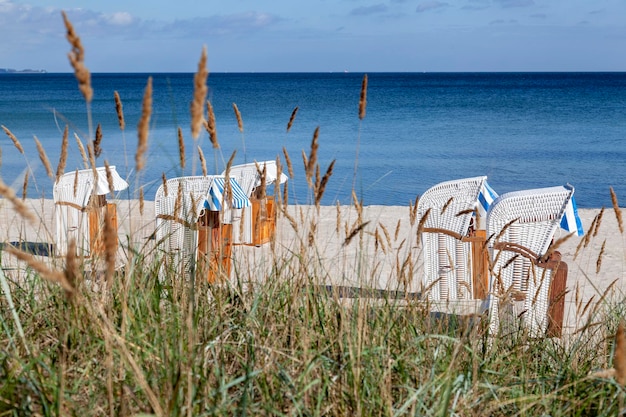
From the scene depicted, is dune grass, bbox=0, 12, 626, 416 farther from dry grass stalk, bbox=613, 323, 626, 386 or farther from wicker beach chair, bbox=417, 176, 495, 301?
wicker beach chair, bbox=417, 176, 495, 301

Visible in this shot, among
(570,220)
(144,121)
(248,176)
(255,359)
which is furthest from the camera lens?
(248,176)

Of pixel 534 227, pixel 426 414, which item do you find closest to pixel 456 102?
pixel 534 227

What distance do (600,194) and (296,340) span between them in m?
14.1

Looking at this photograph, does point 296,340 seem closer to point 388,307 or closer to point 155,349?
point 388,307

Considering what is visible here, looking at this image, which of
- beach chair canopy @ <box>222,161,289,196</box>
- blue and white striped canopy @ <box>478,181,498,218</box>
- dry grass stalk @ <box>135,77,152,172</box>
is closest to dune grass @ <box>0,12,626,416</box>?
dry grass stalk @ <box>135,77,152,172</box>

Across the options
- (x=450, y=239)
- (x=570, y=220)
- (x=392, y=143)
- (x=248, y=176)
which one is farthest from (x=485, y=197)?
(x=392, y=143)

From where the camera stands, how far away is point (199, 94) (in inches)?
59.6

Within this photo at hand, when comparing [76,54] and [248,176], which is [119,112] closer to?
[76,54]

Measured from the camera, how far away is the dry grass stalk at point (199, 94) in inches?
59.7

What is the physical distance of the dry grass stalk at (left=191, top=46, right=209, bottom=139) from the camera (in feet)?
4.98

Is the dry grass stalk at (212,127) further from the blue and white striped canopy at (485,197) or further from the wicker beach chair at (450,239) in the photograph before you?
the blue and white striped canopy at (485,197)

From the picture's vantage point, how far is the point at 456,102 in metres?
53.3

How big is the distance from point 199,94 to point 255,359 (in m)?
0.98

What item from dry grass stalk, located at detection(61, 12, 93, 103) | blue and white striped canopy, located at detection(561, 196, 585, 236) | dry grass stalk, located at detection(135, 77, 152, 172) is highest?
dry grass stalk, located at detection(61, 12, 93, 103)
